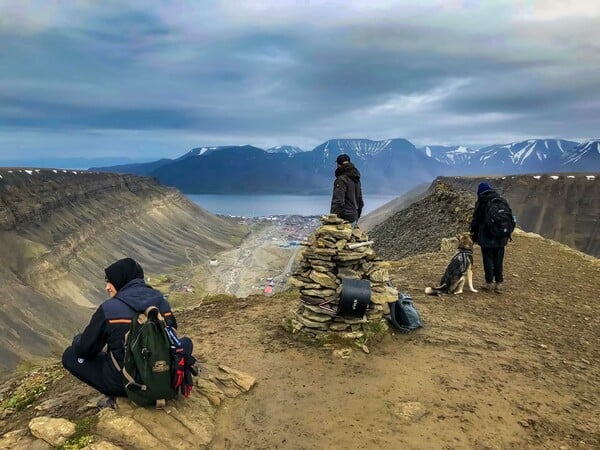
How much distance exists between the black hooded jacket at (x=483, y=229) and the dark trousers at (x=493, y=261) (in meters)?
0.26

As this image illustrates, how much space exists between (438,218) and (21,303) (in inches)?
2464

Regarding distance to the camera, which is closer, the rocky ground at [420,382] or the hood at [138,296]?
the hood at [138,296]

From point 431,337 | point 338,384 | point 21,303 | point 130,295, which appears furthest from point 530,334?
point 21,303

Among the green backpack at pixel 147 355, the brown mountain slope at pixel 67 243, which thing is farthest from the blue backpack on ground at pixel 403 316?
the brown mountain slope at pixel 67 243

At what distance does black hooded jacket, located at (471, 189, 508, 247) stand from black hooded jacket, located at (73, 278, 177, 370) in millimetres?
10782

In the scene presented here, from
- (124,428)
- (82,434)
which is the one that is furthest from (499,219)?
(82,434)

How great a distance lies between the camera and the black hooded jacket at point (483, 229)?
45.3 ft

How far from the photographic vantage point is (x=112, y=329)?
21.1 feet

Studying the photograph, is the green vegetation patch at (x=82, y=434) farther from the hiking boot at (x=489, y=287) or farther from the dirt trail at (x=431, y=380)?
the hiking boot at (x=489, y=287)

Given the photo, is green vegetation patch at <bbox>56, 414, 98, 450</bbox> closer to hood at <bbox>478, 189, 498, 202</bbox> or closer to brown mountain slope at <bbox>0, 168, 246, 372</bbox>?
hood at <bbox>478, 189, 498, 202</bbox>

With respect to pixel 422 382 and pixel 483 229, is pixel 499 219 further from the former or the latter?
pixel 422 382

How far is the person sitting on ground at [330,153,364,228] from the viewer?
11.8 m

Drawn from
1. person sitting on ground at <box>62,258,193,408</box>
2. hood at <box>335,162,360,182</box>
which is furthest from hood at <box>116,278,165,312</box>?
hood at <box>335,162,360,182</box>

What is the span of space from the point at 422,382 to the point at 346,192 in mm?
5197
